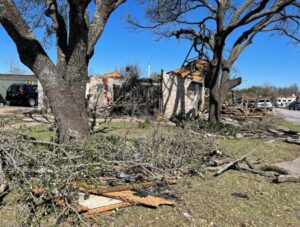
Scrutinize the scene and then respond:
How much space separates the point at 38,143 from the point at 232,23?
30.9 feet

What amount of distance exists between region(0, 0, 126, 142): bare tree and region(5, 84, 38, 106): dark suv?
17259 mm

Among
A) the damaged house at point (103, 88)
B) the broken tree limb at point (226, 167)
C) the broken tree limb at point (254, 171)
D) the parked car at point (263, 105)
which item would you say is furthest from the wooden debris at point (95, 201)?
the parked car at point (263, 105)

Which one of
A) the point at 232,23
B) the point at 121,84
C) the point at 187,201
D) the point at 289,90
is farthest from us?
Result: the point at 289,90

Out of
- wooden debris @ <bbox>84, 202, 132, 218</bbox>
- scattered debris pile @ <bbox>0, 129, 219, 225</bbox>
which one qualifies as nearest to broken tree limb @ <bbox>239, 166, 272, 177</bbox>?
scattered debris pile @ <bbox>0, 129, 219, 225</bbox>

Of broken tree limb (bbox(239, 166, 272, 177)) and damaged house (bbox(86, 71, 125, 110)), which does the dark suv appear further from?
broken tree limb (bbox(239, 166, 272, 177))

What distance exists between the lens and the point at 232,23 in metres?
12.5

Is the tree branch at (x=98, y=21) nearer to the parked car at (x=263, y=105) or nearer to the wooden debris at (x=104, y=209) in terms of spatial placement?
the wooden debris at (x=104, y=209)

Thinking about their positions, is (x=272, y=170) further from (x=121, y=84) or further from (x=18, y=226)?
(x=121, y=84)

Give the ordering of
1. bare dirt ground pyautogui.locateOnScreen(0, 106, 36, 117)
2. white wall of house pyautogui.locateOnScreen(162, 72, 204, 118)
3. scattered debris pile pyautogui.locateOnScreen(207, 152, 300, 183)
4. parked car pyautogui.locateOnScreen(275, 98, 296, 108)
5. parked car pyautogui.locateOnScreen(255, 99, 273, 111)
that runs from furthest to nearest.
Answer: parked car pyautogui.locateOnScreen(275, 98, 296, 108), parked car pyautogui.locateOnScreen(255, 99, 273, 111), white wall of house pyautogui.locateOnScreen(162, 72, 204, 118), bare dirt ground pyautogui.locateOnScreen(0, 106, 36, 117), scattered debris pile pyautogui.locateOnScreen(207, 152, 300, 183)

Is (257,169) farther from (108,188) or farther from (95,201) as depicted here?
(95,201)

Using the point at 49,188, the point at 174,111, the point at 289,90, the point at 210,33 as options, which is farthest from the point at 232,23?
the point at 289,90

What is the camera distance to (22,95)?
75.2ft

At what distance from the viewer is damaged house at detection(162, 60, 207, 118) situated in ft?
60.1

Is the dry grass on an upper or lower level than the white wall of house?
lower
